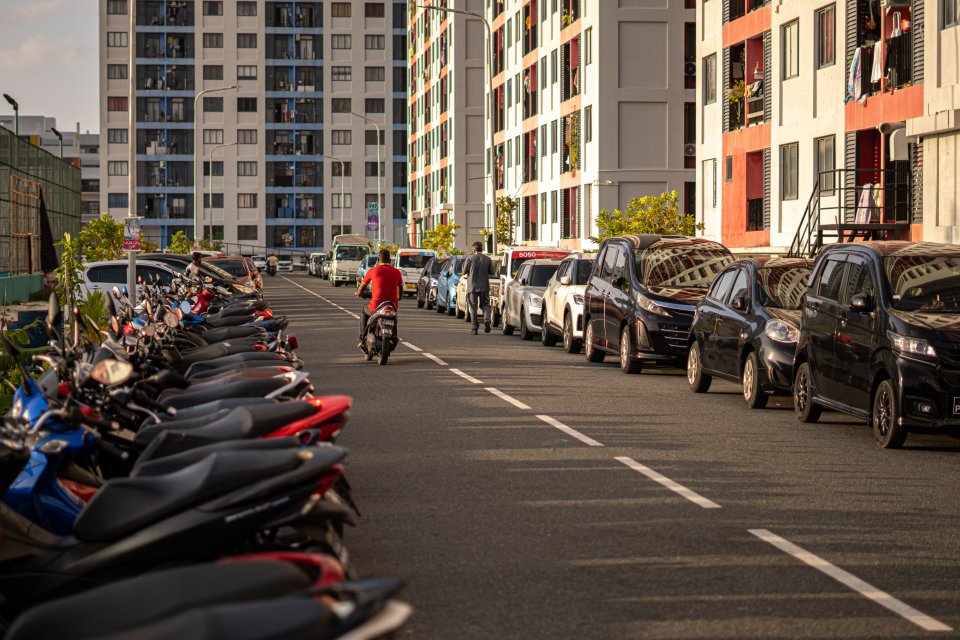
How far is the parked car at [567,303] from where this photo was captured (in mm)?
24766

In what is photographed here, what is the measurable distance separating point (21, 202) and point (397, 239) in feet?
326

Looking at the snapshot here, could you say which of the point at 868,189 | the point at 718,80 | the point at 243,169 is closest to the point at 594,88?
the point at 718,80

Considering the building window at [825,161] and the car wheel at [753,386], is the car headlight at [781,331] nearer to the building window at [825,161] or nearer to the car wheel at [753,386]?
the car wheel at [753,386]

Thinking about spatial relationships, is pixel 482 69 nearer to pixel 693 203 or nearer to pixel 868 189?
pixel 693 203

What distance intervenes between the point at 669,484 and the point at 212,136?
404 ft

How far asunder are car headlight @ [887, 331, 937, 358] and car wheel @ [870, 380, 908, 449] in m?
0.33

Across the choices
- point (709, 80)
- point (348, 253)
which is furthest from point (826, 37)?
point (348, 253)

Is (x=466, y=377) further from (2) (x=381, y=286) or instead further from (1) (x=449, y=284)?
(1) (x=449, y=284)

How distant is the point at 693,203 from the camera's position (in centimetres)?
5238

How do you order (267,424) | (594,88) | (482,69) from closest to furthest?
1. (267,424)
2. (594,88)
3. (482,69)

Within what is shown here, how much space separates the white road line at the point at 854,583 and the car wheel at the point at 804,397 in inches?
239

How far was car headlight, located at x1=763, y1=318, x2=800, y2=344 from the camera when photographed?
15719 mm

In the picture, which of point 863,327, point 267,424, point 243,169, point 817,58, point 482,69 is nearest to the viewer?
point 267,424

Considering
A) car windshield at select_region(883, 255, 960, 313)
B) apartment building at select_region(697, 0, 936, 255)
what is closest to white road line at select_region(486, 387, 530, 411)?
car windshield at select_region(883, 255, 960, 313)
